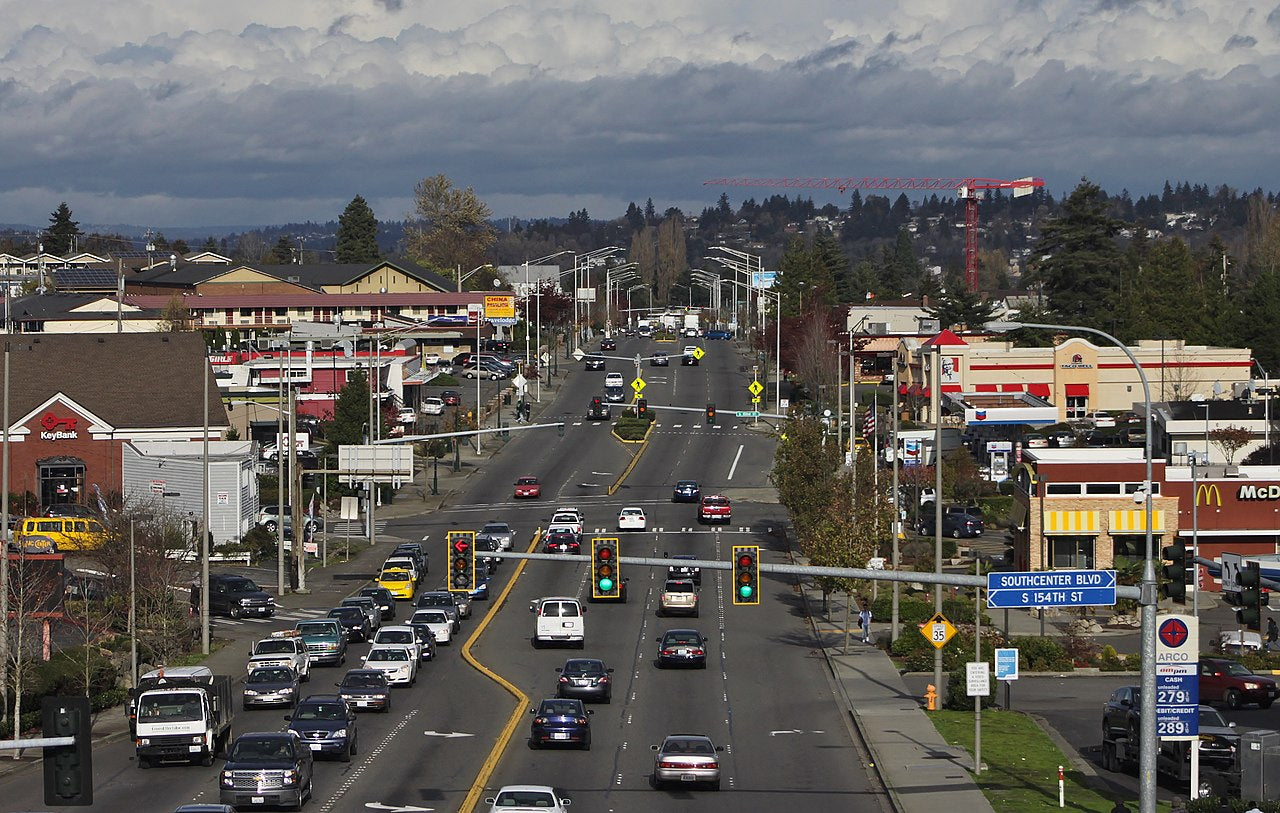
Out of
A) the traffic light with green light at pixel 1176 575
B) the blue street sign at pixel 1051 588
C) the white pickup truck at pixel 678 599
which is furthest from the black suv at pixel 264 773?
the white pickup truck at pixel 678 599

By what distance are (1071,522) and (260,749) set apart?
4656 centimetres

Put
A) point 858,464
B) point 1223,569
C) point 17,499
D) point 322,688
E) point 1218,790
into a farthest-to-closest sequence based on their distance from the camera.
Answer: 1. point 17,499
2. point 858,464
3. point 322,688
4. point 1218,790
5. point 1223,569

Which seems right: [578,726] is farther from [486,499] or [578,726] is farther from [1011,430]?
[1011,430]

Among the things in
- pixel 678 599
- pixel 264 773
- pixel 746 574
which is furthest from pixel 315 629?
pixel 746 574

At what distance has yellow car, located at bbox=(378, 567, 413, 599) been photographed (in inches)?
2844

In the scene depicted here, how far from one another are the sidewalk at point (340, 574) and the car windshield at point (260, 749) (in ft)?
27.9

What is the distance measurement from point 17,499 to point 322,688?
48.8 metres

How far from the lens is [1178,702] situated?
34.1 metres

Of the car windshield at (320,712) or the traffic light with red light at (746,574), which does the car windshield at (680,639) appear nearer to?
the car windshield at (320,712)

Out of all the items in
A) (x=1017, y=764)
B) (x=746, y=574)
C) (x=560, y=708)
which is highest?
(x=746, y=574)

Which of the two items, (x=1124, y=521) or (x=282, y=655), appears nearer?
(x=282, y=655)

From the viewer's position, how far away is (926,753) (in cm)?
4369

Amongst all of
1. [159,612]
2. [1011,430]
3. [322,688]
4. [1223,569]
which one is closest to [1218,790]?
[1223,569]

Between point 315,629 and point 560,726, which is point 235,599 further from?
point 560,726
